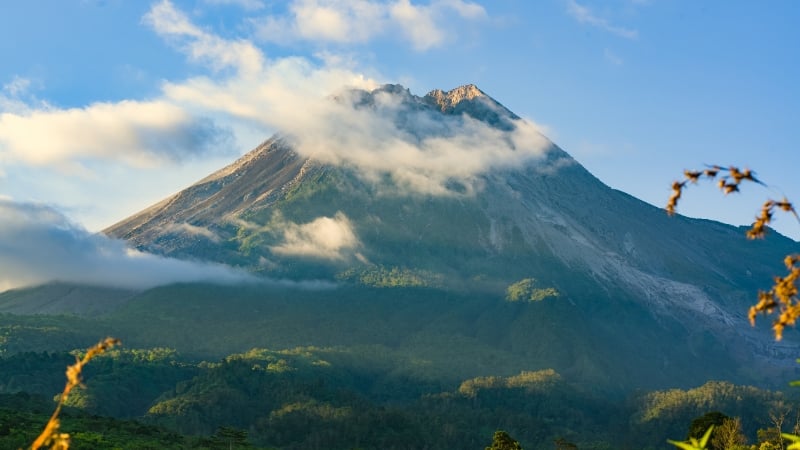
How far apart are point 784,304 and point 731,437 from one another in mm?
77063

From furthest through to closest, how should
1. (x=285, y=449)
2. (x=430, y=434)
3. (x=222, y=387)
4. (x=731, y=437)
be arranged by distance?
(x=222, y=387), (x=430, y=434), (x=285, y=449), (x=731, y=437)

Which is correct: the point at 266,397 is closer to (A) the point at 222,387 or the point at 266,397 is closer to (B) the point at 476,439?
(A) the point at 222,387

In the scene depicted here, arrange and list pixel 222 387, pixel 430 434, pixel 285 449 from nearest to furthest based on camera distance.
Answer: pixel 285 449 → pixel 430 434 → pixel 222 387

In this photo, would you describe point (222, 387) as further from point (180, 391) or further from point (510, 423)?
point (510, 423)

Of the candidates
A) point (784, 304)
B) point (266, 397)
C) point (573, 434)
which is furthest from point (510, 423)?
point (784, 304)

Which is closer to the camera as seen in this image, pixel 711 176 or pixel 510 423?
pixel 711 176

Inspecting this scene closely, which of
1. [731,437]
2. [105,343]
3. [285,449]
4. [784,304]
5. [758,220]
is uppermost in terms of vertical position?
[758,220]

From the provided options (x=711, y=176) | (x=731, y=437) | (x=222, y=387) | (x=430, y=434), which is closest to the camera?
(x=711, y=176)

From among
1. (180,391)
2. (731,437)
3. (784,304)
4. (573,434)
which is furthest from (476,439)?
(784,304)

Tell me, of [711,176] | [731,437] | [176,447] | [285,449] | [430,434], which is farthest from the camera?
[430,434]

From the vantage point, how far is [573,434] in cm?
19200

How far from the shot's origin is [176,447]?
99.4m

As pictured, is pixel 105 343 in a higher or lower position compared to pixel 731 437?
higher

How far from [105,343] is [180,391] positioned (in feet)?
646
